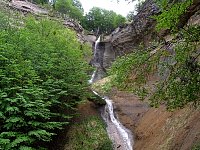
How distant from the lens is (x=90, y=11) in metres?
81.4

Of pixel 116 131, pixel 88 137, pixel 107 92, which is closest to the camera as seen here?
pixel 107 92

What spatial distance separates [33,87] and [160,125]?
7.70 meters

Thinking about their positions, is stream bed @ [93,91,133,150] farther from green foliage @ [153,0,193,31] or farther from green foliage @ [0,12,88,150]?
green foliage @ [153,0,193,31]

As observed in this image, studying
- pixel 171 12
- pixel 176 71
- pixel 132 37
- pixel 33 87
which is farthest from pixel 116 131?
pixel 132 37

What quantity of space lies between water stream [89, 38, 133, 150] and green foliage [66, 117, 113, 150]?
87 centimetres

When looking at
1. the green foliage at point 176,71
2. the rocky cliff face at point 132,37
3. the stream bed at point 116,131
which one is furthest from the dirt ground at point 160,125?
the rocky cliff face at point 132,37

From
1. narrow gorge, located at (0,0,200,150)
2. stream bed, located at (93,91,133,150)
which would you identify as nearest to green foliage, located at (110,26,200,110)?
narrow gorge, located at (0,0,200,150)

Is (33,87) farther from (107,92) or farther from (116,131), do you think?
(116,131)

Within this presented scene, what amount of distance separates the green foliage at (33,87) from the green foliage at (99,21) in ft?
190

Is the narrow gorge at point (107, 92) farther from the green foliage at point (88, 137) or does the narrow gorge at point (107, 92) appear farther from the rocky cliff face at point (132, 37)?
the rocky cliff face at point (132, 37)

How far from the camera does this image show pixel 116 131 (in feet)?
64.0

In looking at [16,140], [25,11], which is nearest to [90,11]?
[25,11]

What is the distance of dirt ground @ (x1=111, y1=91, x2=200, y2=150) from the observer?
14.4m

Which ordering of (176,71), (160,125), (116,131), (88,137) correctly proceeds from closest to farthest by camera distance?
1. (176,71)
2. (88,137)
3. (160,125)
4. (116,131)
